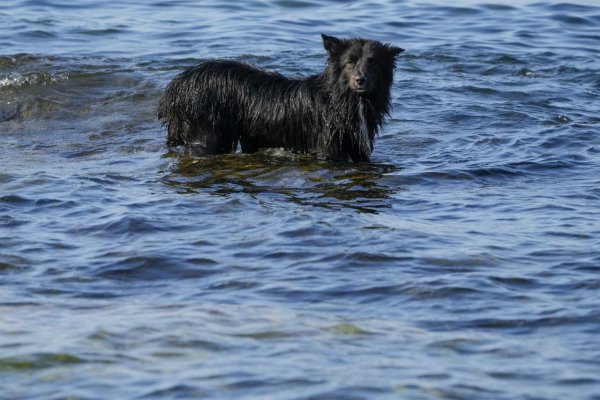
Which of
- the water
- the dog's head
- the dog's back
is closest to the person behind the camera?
the water

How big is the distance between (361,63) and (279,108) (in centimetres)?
92

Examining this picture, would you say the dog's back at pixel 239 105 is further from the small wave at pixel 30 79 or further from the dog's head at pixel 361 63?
the small wave at pixel 30 79

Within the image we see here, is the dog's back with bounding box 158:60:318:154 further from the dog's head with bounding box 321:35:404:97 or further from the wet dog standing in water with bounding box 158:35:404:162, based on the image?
the dog's head with bounding box 321:35:404:97

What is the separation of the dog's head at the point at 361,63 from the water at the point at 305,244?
2.41ft

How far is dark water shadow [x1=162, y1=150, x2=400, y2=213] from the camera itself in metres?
8.89

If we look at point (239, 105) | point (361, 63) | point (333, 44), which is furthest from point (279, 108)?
point (361, 63)

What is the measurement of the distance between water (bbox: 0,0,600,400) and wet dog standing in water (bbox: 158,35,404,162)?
23 centimetres

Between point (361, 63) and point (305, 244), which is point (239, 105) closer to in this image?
point (361, 63)

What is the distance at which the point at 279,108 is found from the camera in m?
10.1

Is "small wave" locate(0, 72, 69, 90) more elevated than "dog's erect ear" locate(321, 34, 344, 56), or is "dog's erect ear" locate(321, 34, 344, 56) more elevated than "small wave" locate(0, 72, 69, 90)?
"dog's erect ear" locate(321, 34, 344, 56)

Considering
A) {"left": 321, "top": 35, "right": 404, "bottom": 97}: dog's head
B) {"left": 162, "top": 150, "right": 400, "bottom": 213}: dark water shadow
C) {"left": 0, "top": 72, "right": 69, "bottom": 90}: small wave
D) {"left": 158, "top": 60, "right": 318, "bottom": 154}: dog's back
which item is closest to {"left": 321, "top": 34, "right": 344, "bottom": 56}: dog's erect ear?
{"left": 321, "top": 35, "right": 404, "bottom": 97}: dog's head

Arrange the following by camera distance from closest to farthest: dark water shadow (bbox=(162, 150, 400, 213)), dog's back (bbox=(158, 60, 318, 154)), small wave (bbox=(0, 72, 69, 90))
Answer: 1. dark water shadow (bbox=(162, 150, 400, 213))
2. dog's back (bbox=(158, 60, 318, 154))
3. small wave (bbox=(0, 72, 69, 90))

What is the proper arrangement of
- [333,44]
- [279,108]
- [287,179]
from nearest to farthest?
[287,179], [333,44], [279,108]

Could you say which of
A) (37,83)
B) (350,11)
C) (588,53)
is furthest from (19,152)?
(350,11)
